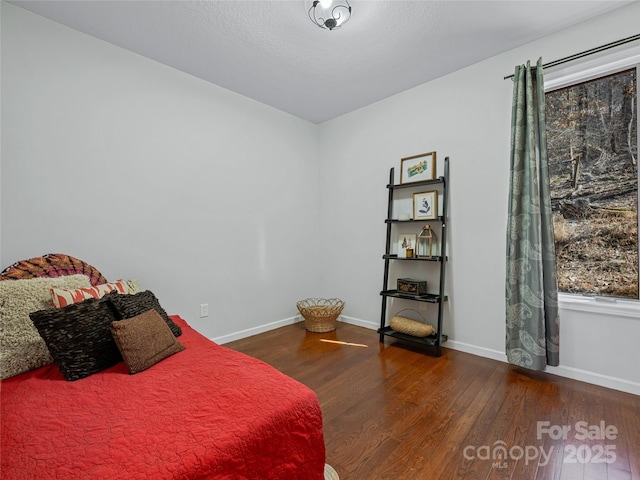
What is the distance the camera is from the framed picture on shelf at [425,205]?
9.54 feet

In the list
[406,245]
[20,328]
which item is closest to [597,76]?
[406,245]

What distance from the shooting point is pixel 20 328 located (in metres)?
1.49

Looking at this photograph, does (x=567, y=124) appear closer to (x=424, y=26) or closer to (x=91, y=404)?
(x=424, y=26)

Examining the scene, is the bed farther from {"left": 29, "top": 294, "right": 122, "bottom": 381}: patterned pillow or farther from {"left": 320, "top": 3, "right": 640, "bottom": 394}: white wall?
{"left": 320, "top": 3, "right": 640, "bottom": 394}: white wall

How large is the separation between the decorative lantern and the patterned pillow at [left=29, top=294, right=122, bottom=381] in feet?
8.25

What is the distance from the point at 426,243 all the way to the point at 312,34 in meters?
2.04

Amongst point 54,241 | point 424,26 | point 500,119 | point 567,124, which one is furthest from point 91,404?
point 567,124

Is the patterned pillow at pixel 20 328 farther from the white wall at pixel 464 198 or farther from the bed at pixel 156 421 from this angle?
the white wall at pixel 464 198

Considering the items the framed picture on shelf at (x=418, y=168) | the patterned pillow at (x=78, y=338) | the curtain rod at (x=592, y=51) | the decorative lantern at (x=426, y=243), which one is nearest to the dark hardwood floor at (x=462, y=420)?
the decorative lantern at (x=426, y=243)

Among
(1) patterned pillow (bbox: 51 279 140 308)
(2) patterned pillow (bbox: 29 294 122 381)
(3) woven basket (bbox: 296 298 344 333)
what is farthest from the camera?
(3) woven basket (bbox: 296 298 344 333)

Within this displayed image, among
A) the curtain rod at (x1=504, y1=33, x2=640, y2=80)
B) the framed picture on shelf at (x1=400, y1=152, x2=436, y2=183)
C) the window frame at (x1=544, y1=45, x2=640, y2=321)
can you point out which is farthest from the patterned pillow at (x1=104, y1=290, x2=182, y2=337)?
the curtain rod at (x1=504, y1=33, x2=640, y2=80)

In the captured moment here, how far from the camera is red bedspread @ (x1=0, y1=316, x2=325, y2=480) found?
2.85 feet

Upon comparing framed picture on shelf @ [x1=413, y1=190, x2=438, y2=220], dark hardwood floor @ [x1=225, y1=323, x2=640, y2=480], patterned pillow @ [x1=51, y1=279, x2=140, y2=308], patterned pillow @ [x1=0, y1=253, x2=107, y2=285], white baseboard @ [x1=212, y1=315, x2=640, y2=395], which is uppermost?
framed picture on shelf @ [x1=413, y1=190, x2=438, y2=220]

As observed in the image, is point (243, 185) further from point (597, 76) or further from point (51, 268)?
point (597, 76)
